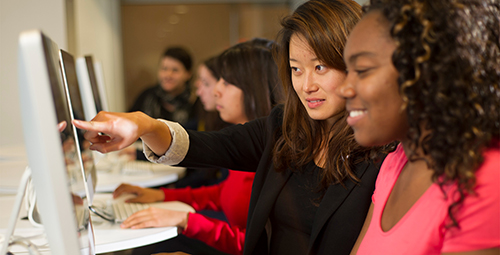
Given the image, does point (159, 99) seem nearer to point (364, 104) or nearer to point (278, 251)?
point (278, 251)

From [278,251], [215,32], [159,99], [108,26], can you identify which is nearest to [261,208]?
[278,251]

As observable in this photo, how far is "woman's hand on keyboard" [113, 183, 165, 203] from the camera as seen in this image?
1.46 meters

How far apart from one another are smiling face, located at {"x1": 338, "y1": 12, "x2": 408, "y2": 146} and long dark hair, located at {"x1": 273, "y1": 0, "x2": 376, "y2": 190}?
1.10 feet

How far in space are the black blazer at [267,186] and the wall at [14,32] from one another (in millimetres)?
1948

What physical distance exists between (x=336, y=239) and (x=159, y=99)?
3314 millimetres

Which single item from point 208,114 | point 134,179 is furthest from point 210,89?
point 134,179

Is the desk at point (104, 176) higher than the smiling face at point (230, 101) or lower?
lower

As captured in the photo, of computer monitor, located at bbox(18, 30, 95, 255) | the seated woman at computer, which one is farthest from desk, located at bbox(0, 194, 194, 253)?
computer monitor, located at bbox(18, 30, 95, 255)

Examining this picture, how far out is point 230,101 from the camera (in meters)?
1.67

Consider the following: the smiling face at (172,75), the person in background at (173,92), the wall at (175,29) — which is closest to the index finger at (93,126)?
the person in background at (173,92)

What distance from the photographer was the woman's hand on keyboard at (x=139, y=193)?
1.46 metres

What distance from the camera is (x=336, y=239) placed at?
94 cm

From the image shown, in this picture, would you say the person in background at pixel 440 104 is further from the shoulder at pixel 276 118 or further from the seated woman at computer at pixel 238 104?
the seated woman at computer at pixel 238 104

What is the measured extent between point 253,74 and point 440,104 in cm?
114
